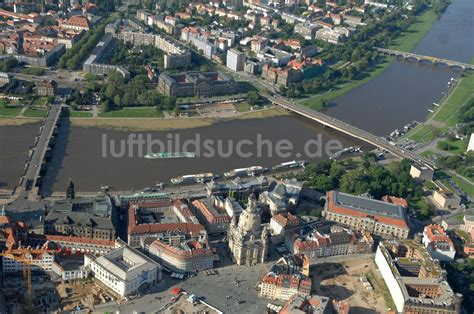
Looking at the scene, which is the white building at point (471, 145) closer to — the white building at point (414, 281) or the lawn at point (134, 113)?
the white building at point (414, 281)

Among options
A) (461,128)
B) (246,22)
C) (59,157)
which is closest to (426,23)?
(246,22)

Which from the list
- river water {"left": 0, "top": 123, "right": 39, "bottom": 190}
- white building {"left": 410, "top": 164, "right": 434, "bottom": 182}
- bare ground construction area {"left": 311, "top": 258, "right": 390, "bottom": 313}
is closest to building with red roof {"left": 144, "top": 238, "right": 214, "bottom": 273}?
bare ground construction area {"left": 311, "top": 258, "right": 390, "bottom": 313}

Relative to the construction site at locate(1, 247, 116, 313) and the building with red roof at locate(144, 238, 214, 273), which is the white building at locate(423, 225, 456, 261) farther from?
the construction site at locate(1, 247, 116, 313)

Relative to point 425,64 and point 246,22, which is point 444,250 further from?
point 246,22

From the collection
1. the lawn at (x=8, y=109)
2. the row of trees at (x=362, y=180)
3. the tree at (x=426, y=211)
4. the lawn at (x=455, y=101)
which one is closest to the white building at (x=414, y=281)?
the tree at (x=426, y=211)

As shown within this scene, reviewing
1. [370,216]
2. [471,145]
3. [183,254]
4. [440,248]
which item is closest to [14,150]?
[183,254]
